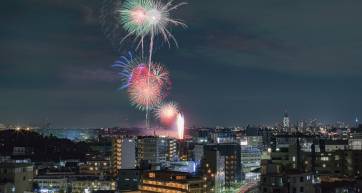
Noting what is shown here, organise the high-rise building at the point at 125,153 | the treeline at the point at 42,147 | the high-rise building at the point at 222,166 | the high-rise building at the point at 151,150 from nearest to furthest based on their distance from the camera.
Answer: the high-rise building at the point at 222,166 < the high-rise building at the point at 125,153 < the high-rise building at the point at 151,150 < the treeline at the point at 42,147

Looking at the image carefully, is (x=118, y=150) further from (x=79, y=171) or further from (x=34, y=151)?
(x=34, y=151)

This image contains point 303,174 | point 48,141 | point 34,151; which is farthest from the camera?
point 48,141

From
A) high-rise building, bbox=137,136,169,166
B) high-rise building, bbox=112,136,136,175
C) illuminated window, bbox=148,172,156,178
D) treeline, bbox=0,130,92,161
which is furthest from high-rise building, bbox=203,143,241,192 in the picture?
treeline, bbox=0,130,92,161

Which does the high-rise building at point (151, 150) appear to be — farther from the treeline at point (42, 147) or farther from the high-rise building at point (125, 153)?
the treeline at point (42, 147)

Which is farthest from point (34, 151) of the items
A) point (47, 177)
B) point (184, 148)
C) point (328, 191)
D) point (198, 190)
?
point (328, 191)

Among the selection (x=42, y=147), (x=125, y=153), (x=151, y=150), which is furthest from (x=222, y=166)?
(x=42, y=147)

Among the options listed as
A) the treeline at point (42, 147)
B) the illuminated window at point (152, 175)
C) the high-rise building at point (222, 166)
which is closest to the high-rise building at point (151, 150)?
the high-rise building at point (222, 166)

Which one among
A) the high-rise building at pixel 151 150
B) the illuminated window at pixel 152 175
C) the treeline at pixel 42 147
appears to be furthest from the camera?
the treeline at pixel 42 147

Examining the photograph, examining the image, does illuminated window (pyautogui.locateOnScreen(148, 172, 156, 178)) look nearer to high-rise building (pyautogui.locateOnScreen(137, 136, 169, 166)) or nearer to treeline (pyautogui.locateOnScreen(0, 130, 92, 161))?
high-rise building (pyautogui.locateOnScreen(137, 136, 169, 166))

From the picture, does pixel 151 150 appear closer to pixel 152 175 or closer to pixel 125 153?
pixel 125 153

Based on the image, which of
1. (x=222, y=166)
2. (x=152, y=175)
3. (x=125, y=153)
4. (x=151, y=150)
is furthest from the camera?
(x=151, y=150)

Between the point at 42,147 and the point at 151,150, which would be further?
the point at 42,147
